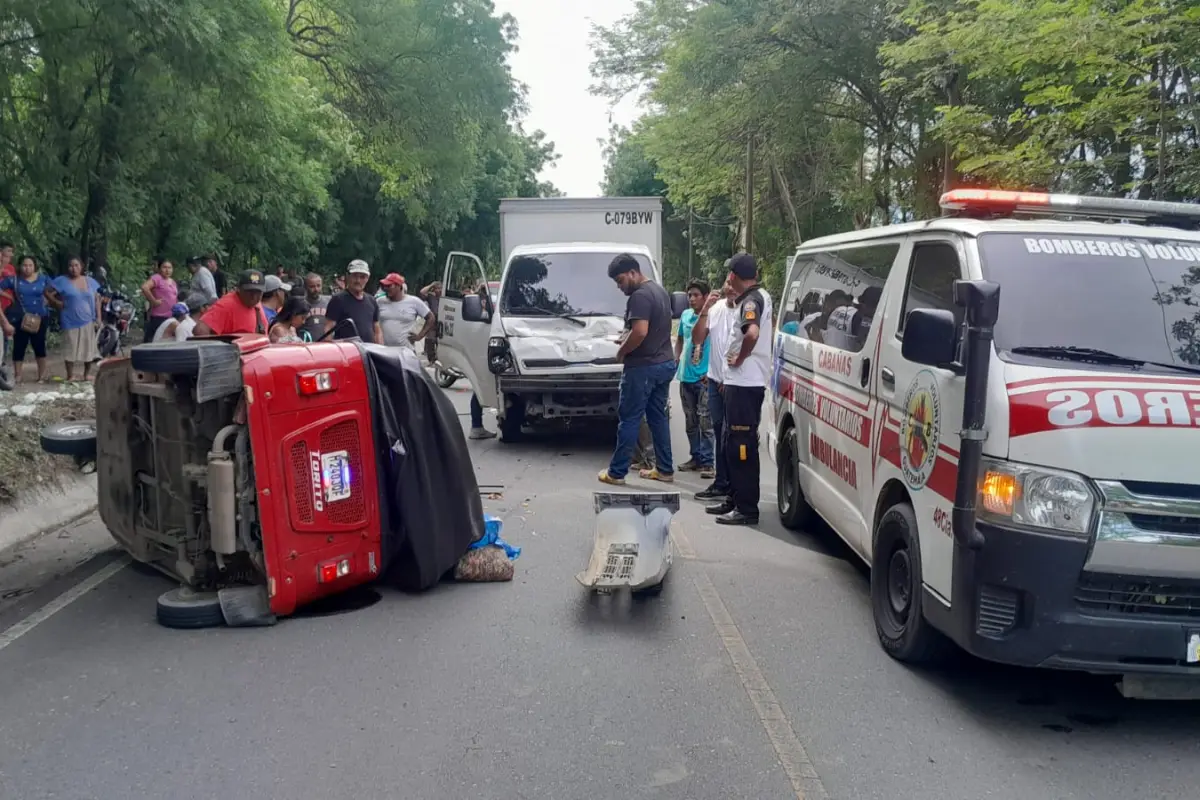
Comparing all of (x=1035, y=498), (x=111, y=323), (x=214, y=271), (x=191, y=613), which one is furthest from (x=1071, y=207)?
(x=214, y=271)

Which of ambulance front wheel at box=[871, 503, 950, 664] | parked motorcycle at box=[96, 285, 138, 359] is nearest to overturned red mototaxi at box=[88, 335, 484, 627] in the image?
ambulance front wheel at box=[871, 503, 950, 664]

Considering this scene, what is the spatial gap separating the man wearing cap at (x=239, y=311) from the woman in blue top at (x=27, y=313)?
7.07 m

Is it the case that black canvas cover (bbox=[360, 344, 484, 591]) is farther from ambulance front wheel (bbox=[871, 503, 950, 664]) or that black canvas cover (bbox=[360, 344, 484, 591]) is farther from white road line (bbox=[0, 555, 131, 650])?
ambulance front wheel (bbox=[871, 503, 950, 664])

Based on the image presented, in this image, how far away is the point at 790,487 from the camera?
7566mm

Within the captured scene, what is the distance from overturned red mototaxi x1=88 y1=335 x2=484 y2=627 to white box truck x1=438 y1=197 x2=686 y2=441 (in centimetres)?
444

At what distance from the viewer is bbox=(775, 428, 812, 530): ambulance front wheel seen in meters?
7.31

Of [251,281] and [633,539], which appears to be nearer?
[633,539]

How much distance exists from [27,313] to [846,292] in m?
11.0

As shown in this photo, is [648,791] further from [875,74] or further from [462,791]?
[875,74]

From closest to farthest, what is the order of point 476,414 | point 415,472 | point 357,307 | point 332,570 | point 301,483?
1. point 301,483
2. point 332,570
3. point 415,472
4. point 357,307
5. point 476,414

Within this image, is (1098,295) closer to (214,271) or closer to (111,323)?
(111,323)

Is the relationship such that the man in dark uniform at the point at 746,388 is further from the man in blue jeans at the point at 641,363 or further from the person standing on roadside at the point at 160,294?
the person standing on roadside at the point at 160,294

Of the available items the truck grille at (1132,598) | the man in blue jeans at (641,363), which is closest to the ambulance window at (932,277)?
the truck grille at (1132,598)

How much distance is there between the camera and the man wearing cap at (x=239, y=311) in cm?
745
